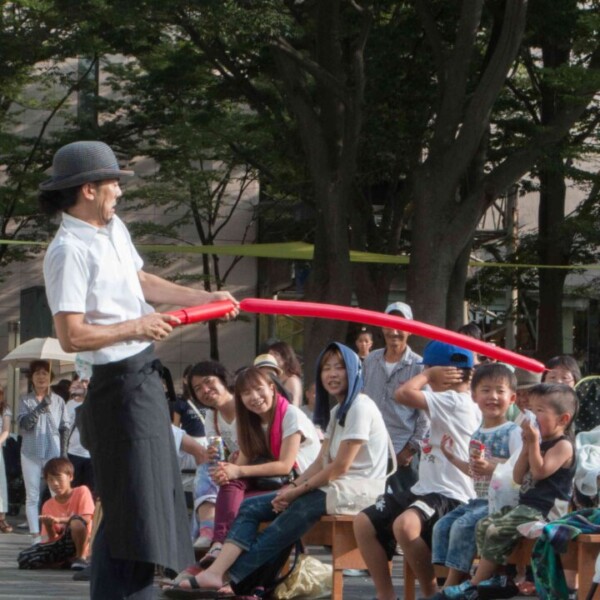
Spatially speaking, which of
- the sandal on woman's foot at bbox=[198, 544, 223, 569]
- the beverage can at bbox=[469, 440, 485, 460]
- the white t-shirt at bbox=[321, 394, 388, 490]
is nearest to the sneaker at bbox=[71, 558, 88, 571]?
the sandal on woman's foot at bbox=[198, 544, 223, 569]

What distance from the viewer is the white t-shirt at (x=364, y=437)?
328 inches

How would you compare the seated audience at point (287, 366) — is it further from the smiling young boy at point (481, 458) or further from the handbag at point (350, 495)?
the smiling young boy at point (481, 458)

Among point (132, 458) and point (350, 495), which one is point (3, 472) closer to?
point (350, 495)

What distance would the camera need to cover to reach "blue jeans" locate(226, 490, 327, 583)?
8.48 metres

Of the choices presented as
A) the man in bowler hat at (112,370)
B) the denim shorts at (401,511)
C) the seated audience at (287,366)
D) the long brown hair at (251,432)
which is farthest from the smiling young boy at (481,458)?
the seated audience at (287,366)

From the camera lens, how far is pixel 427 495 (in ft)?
26.2

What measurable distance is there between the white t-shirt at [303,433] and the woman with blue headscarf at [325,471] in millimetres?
424

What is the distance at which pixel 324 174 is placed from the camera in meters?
18.3

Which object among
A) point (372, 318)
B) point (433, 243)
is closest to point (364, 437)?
point (372, 318)

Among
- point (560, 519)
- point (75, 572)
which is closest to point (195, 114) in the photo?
point (75, 572)

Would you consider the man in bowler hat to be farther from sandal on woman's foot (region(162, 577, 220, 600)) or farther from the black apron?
sandal on woman's foot (region(162, 577, 220, 600))

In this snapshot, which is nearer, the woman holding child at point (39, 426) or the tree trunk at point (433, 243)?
the woman holding child at point (39, 426)

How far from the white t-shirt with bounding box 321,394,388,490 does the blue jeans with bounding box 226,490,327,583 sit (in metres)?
0.17

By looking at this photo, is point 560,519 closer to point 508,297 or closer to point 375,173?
point 375,173
